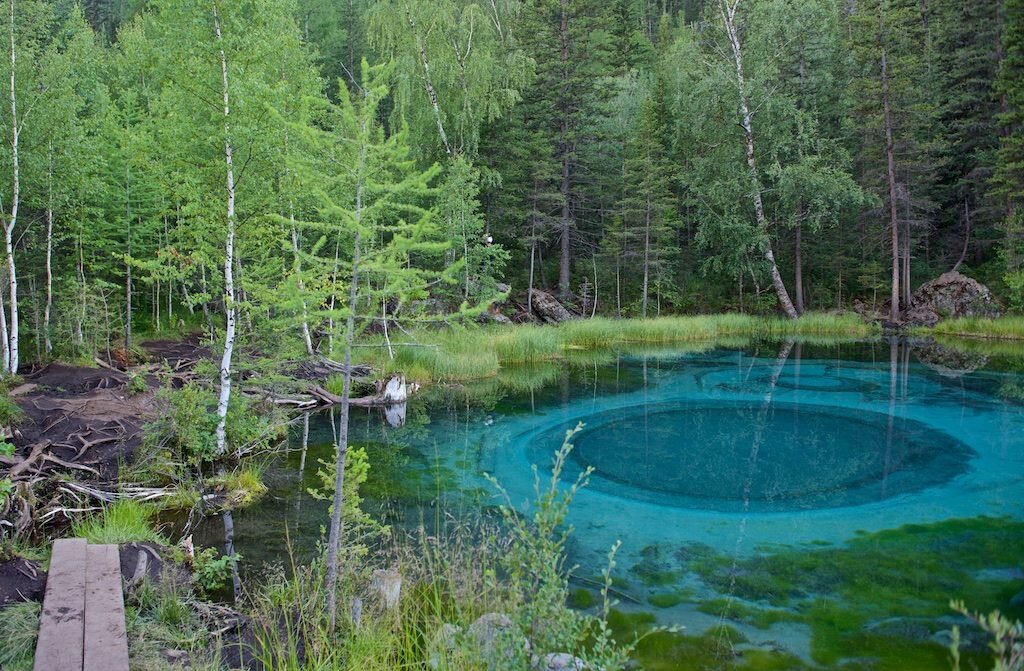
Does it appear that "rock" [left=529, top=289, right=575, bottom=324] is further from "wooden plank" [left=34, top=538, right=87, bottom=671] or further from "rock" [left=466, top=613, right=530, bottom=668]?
"rock" [left=466, top=613, right=530, bottom=668]

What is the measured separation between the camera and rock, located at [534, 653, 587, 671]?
3.00m

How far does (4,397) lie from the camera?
879cm

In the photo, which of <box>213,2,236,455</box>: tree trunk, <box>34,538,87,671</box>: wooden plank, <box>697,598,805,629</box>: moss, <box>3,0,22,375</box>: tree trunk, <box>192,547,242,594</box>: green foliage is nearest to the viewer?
<box>34,538,87,671</box>: wooden plank

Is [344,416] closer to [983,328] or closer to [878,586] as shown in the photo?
[878,586]

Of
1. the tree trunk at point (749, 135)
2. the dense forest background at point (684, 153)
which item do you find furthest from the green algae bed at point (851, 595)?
the tree trunk at point (749, 135)

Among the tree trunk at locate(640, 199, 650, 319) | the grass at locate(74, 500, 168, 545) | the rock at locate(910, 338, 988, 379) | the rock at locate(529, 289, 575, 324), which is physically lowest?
the grass at locate(74, 500, 168, 545)

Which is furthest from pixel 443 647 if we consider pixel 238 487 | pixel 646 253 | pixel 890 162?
pixel 890 162

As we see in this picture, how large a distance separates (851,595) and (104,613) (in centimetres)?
516

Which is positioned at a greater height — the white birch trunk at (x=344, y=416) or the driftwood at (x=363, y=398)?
the white birch trunk at (x=344, y=416)

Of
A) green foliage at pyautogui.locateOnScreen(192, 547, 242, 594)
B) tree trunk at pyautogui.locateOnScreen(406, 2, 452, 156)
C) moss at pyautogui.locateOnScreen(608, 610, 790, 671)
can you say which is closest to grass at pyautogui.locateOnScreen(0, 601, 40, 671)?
green foliage at pyautogui.locateOnScreen(192, 547, 242, 594)

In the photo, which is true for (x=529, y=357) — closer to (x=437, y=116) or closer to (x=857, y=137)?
(x=437, y=116)

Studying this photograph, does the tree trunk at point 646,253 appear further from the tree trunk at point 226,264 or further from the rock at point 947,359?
the tree trunk at point 226,264

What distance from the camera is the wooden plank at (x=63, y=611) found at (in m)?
3.51

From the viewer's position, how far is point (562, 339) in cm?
2067
